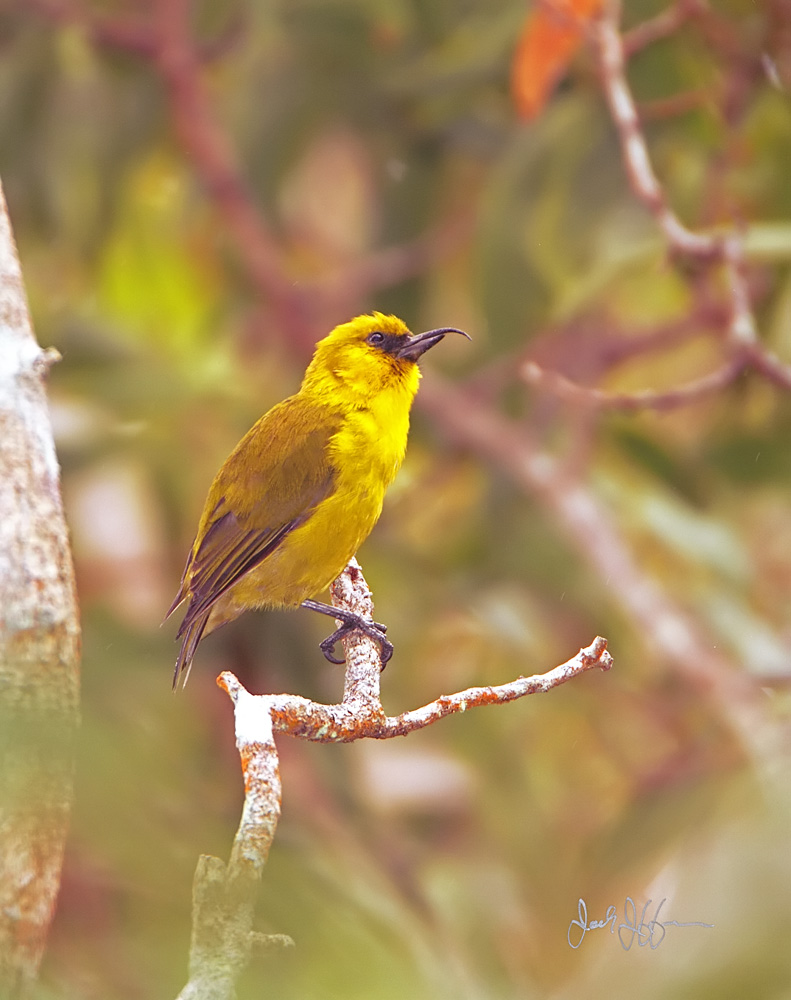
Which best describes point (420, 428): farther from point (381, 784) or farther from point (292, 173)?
point (292, 173)

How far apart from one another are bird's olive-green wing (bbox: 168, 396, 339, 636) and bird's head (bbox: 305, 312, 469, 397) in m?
0.04

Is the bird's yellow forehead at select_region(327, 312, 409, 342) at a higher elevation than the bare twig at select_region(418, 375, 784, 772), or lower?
lower

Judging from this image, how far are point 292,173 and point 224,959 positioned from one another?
197cm

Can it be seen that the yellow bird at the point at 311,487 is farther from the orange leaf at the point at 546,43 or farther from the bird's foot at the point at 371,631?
the orange leaf at the point at 546,43

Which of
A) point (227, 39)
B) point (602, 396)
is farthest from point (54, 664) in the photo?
point (227, 39)

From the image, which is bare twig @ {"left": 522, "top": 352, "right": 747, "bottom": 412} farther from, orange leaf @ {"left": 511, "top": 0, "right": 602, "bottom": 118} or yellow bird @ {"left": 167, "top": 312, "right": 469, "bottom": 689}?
orange leaf @ {"left": 511, "top": 0, "right": 602, "bottom": 118}

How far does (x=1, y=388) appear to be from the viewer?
45 cm

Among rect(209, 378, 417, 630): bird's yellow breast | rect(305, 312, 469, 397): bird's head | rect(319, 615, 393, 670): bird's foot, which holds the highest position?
rect(305, 312, 469, 397): bird's head

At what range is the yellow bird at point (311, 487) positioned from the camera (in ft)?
1.74

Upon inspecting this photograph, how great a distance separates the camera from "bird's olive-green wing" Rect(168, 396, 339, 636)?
519 millimetres

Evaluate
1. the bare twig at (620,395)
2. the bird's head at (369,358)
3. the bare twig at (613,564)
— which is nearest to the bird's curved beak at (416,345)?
the bird's head at (369,358)

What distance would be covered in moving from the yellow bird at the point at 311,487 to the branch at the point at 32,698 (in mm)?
98

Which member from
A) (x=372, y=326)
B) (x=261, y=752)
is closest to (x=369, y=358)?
(x=372, y=326)

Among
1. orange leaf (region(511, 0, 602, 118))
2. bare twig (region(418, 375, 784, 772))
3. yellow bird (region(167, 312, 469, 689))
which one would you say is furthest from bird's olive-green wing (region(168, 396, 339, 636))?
orange leaf (region(511, 0, 602, 118))
